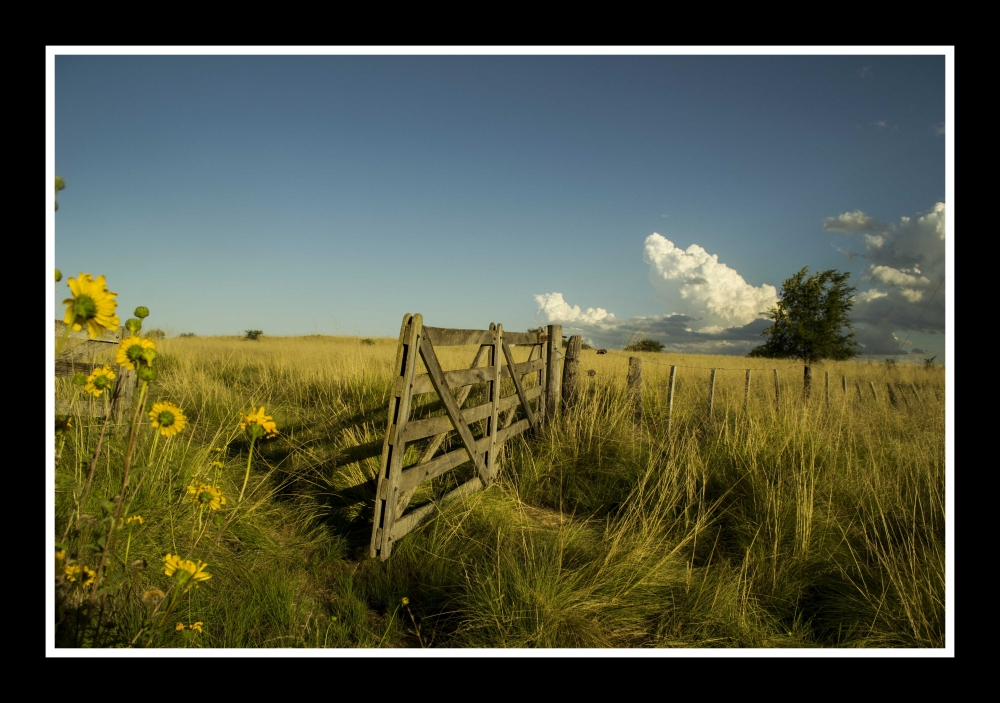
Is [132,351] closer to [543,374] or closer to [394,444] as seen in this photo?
[394,444]

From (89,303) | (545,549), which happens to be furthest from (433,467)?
(89,303)

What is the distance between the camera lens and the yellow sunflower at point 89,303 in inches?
57.6

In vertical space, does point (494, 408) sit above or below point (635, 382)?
below

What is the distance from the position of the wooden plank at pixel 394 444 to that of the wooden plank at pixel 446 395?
0.11m

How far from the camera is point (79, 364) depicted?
6008 mm

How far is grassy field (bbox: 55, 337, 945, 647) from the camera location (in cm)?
291

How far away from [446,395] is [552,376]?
10.7 feet

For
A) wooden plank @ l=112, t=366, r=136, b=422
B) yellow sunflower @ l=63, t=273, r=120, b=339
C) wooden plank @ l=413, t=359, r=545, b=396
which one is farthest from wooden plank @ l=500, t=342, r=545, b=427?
yellow sunflower @ l=63, t=273, r=120, b=339

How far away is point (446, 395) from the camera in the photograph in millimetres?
4141

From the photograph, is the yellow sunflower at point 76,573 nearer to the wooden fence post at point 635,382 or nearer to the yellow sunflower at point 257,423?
the yellow sunflower at point 257,423

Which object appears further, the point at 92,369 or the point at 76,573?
the point at 92,369

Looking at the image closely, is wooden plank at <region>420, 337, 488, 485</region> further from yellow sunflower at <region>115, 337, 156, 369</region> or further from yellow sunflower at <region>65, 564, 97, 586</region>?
yellow sunflower at <region>65, 564, 97, 586</region>

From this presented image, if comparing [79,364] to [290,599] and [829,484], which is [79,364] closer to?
[290,599]

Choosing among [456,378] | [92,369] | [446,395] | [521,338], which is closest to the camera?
[446,395]
